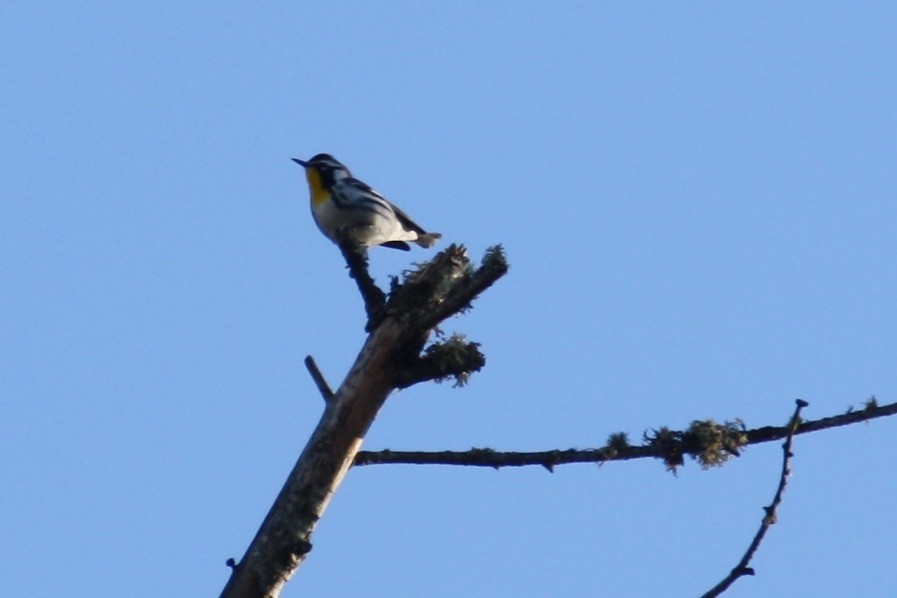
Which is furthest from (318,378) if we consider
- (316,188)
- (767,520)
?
(316,188)

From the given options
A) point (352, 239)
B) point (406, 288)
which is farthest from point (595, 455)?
point (352, 239)

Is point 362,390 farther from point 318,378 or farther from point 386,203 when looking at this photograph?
point 386,203

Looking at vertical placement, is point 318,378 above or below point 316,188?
below

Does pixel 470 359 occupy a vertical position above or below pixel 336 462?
above

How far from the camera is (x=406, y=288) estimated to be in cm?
505

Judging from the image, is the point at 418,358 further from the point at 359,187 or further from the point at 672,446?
the point at 359,187

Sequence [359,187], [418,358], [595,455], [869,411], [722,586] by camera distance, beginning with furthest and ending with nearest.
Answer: [359,187] → [418,358] → [595,455] → [869,411] → [722,586]

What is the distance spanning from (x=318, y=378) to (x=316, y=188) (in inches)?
241

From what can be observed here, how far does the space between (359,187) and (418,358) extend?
584 cm

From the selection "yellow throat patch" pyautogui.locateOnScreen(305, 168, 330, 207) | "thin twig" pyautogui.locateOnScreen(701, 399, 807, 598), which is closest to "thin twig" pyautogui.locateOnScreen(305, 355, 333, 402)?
"thin twig" pyautogui.locateOnScreen(701, 399, 807, 598)

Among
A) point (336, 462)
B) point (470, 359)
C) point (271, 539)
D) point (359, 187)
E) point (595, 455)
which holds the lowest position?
point (271, 539)

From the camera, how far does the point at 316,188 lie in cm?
1084

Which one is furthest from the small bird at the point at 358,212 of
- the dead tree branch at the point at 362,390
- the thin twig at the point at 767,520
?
the thin twig at the point at 767,520

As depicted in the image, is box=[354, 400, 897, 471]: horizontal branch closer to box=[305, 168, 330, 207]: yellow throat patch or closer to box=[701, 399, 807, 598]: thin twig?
box=[701, 399, 807, 598]: thin twig
